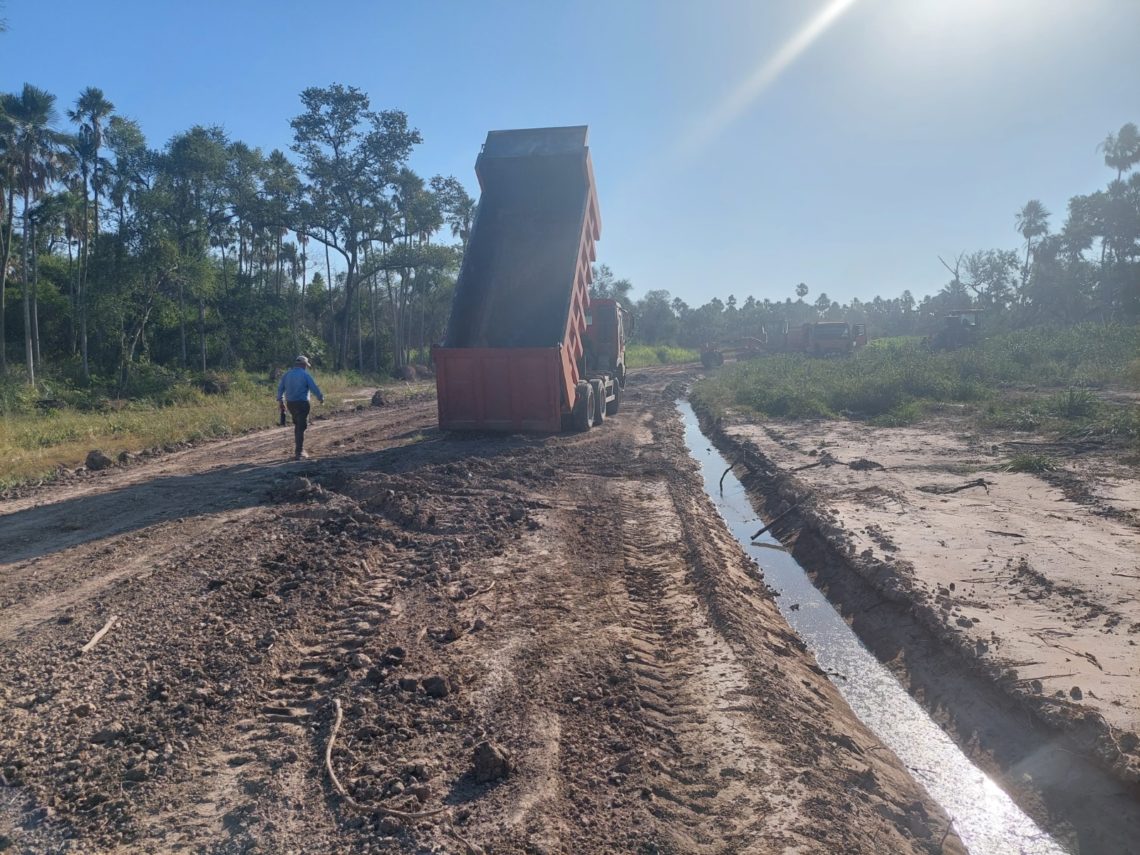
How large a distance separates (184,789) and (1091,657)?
5.22 m

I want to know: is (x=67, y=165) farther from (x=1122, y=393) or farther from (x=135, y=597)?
(x=1122, y=393)

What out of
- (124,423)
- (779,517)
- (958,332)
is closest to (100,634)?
(779,517)

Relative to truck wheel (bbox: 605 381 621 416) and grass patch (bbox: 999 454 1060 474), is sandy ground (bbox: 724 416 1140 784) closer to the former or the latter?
grass patch (bbox: 999 454 1060 474)

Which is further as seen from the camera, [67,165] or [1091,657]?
[67,165]

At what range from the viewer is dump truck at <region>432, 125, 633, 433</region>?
13180 mm

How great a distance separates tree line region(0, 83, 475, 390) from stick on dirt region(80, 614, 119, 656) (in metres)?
21.7

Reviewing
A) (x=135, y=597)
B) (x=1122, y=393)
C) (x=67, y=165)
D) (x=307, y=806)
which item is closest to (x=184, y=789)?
(x=307, y=806)

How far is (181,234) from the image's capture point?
30.6m

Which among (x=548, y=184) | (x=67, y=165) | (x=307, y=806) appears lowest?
(x=307, y=806)

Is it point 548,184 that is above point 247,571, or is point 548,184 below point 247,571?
above

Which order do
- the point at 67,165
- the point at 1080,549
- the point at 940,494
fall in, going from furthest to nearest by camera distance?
the point at 67,165, the point at 940,494, the point at 1080,549

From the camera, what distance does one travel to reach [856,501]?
Answer: 9.55 meters

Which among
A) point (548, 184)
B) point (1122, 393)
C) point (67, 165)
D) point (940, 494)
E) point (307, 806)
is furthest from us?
point (67, 165)

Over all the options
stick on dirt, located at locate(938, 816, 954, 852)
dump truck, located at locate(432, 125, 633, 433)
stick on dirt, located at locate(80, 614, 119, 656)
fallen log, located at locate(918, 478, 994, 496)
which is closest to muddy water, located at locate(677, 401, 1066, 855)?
stick on dirt, located at locate(938, 816, 954, 852)
